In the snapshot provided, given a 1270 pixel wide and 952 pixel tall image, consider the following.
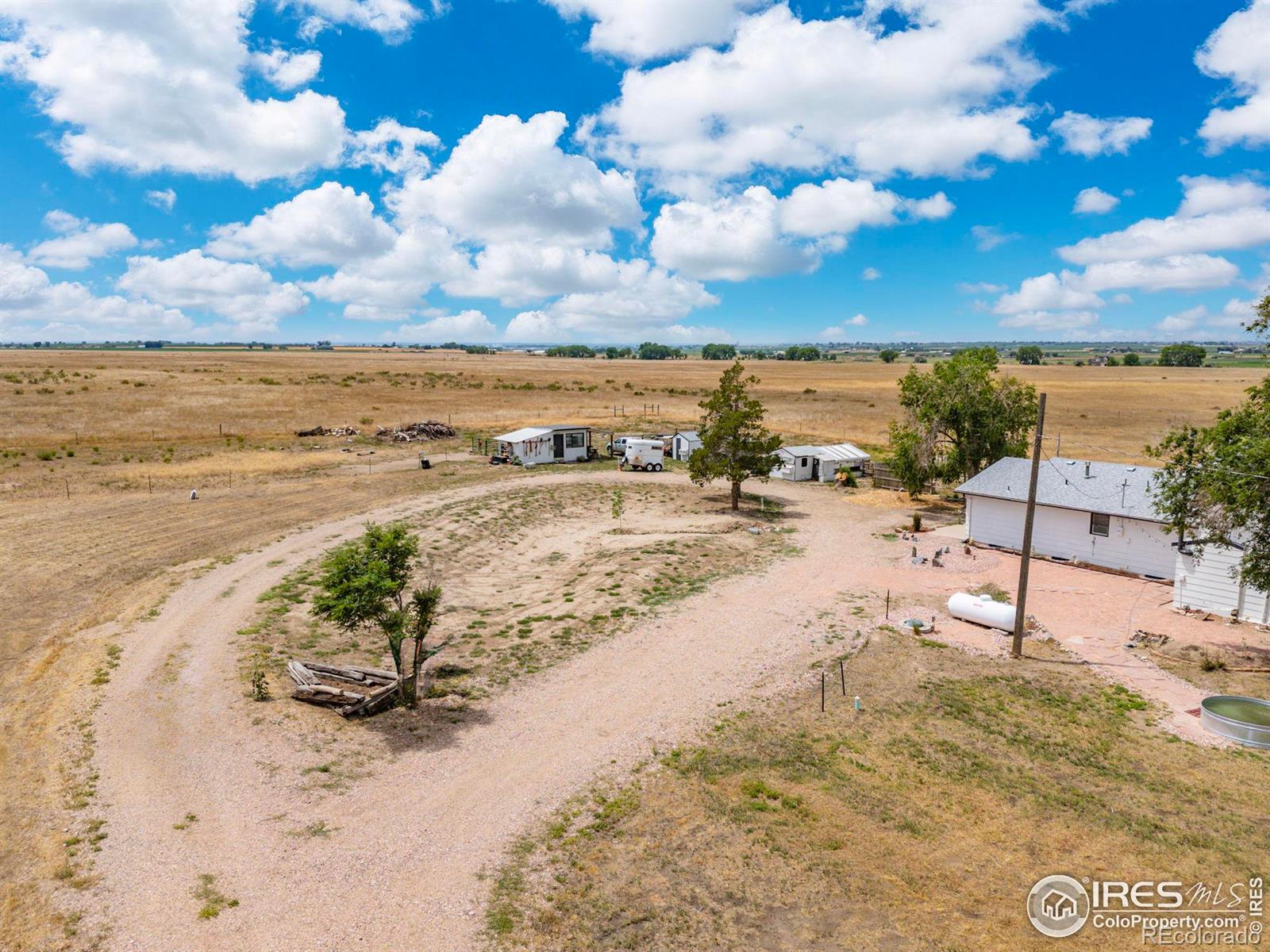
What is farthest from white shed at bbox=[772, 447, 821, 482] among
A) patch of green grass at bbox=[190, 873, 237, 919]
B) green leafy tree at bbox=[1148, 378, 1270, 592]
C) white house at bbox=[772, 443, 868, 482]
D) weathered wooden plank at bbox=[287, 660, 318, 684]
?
patch of green grass at bbox=[190, 873, 237, 919]

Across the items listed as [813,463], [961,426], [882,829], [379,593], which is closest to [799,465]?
[813,463]

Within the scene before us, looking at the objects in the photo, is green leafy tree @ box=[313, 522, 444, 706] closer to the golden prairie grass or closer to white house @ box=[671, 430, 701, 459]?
the golden prairie grass

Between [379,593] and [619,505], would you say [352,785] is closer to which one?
[379,593]

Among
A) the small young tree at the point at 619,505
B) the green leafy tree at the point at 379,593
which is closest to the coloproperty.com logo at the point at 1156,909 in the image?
the green leafy tree at the point at 379,593

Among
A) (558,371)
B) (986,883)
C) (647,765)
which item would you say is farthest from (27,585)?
(558,371)

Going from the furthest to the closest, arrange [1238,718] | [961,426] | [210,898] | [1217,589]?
[961,426]
[1217,589]
[1238,718]
[210,898]

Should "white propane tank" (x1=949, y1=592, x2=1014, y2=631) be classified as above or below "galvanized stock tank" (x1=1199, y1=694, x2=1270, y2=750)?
above
